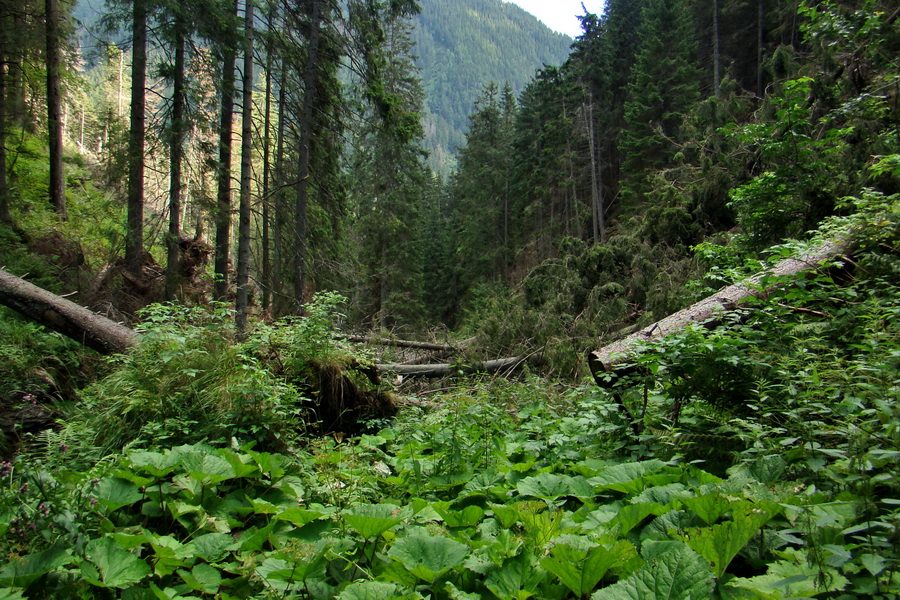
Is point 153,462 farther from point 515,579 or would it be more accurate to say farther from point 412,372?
point 412,372

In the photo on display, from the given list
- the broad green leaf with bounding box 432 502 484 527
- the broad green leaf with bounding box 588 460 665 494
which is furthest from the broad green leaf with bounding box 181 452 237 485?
the broad green leaf with bounding box 588 460 665 494

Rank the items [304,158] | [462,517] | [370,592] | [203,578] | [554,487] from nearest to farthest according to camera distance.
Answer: [370,592] < [203,578] < [462,517] < [554,487] < [304,158]

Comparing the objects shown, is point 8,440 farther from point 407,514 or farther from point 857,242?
point 857,242

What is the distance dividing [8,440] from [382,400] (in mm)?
3458

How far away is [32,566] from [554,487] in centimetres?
221

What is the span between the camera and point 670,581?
138 centimetres

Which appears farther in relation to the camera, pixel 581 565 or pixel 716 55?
pixel 716 55

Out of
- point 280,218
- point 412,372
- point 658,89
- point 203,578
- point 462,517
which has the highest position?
point 658,89

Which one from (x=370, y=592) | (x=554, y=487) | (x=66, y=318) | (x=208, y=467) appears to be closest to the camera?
(x=370, y=592)

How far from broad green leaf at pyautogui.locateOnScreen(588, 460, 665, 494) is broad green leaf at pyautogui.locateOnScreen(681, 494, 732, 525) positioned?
40 centimetres

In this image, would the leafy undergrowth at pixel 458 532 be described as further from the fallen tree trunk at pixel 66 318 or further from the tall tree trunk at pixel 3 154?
the tall tree trunk at pixel 3 154

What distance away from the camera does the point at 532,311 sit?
1004 cm

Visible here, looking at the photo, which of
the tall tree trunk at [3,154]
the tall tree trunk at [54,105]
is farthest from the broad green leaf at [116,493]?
the tall tree trunk at [54,105]

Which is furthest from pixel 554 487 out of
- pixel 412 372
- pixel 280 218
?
pixel 280 218
